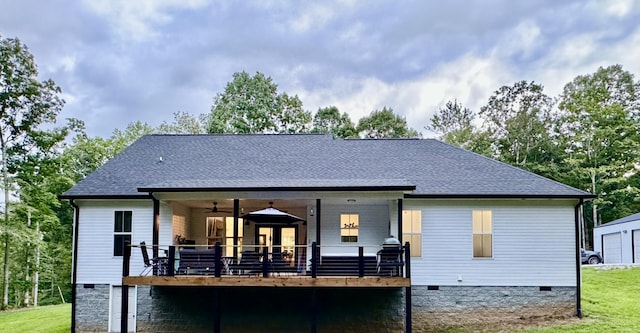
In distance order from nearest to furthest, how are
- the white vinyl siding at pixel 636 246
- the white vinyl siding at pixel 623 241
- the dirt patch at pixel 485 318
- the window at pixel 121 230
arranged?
the dirt patch at pixel 485 318
the window at pixel 121 230
the white vinyl siding at pixel 636 246
the white vinyl siding at pixel 623 241

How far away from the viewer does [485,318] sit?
580 inches

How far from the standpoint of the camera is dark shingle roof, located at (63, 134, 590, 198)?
1509cm

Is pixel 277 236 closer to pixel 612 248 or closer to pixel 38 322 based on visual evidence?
pixel 38 322

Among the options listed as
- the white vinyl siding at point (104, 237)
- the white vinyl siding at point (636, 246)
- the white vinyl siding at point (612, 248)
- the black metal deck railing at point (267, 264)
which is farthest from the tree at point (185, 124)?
the black metal deck railing at point (267, 264)

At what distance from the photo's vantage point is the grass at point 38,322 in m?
16.3

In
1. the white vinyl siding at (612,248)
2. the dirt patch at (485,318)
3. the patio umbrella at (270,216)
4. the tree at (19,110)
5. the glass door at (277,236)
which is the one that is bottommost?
the dirt patch at (485,318)

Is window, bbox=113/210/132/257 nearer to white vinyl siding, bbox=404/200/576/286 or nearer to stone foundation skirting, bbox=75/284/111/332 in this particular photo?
stone foundation skirting, bbox=75/284/111/332

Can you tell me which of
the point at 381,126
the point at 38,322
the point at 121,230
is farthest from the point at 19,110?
the point at 381,126

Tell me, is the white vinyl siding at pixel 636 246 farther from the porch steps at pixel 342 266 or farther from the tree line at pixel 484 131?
the porch steps at pixel 342 266

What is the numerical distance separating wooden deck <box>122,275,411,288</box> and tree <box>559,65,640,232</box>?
27.1 m

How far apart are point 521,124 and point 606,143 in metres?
5.54

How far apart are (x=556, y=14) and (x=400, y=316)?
16428 millimetres

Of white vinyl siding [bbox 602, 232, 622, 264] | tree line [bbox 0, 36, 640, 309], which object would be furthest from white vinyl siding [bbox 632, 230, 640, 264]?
tree line [bbox 0, 36, 640, 309]

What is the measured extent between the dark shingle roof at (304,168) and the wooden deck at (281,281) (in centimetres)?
235
